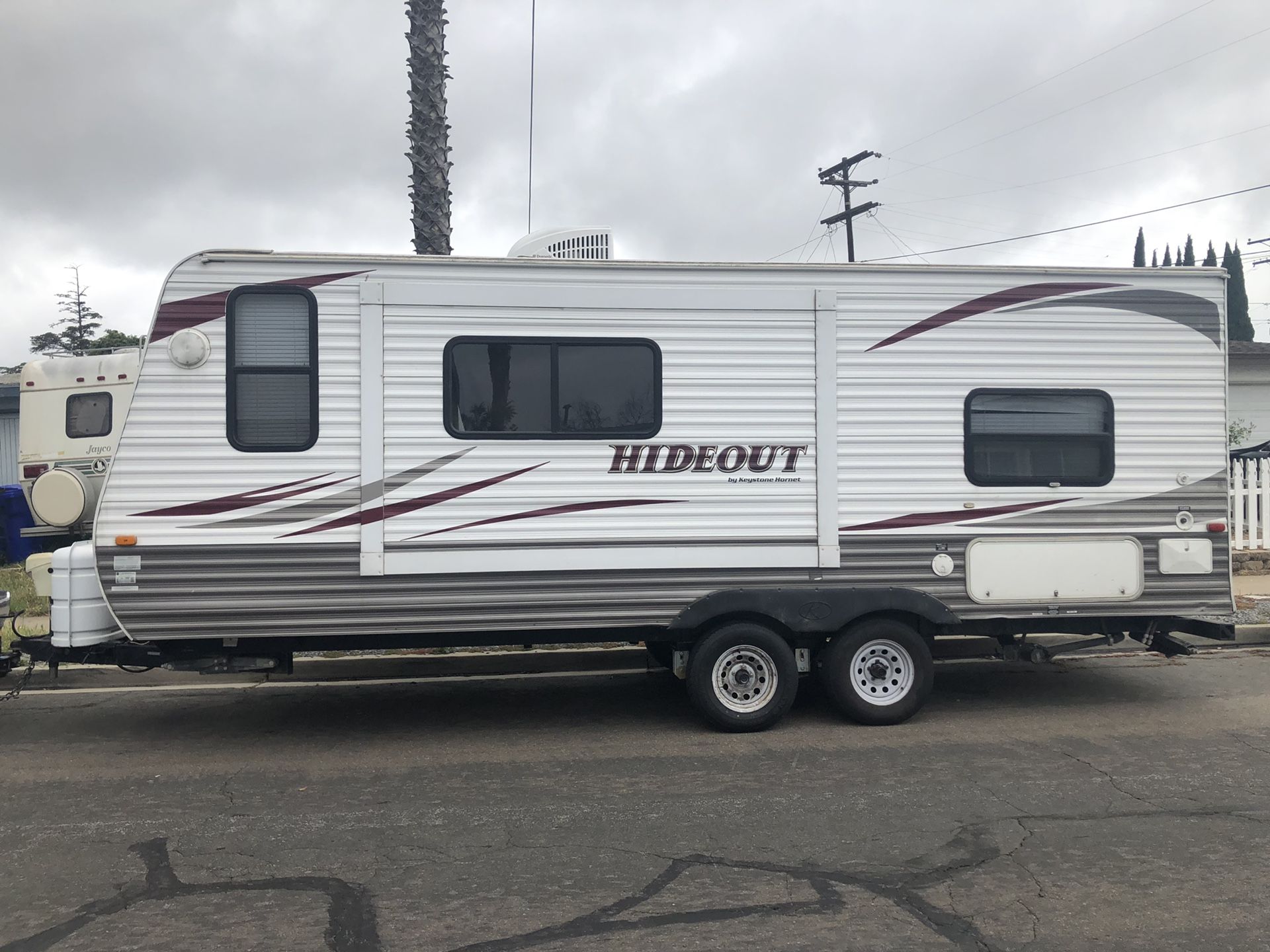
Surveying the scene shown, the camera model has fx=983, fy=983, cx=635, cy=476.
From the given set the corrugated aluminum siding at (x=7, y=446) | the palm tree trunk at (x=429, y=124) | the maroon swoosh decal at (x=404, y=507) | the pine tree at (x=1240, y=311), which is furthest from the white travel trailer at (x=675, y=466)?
the pine tree at (x=1240, y=311)

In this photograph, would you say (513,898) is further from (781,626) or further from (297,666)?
(297,666)

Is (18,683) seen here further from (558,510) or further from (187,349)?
(558,510)

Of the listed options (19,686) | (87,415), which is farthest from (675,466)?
(87,415)

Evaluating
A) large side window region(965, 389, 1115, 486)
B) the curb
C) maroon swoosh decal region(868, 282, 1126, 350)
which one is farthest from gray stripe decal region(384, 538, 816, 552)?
the curb

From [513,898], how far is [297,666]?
4.70m

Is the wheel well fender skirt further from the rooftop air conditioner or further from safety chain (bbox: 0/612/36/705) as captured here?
safety chain (bbox: 0/612/36/705)

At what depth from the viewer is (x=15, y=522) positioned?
49.0 feet

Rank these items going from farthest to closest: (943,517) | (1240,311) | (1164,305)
Result: 1. (1240,311)
2. (1164,305)
3. (943,517)

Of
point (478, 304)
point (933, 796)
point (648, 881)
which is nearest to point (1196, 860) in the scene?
point (933, 796)

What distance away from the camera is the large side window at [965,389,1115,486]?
22.6ft

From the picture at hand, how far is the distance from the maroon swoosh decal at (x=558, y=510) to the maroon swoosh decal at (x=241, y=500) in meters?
0.70

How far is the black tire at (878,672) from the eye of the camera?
6.81 m

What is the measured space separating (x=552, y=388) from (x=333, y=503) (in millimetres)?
1605

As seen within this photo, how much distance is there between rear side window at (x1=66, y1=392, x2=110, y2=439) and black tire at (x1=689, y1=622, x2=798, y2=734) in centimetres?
984
